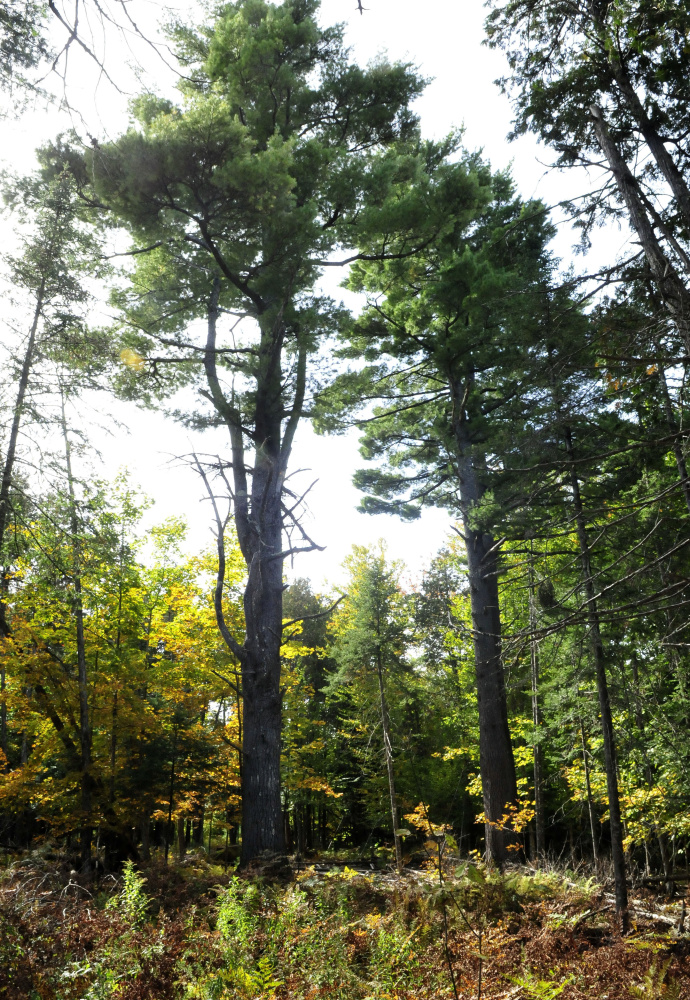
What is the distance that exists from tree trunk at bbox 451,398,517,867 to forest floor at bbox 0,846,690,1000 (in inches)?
124

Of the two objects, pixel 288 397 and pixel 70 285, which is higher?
pixel 70 285

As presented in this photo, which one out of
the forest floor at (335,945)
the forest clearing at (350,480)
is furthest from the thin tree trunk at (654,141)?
the forest floor at (335,945)

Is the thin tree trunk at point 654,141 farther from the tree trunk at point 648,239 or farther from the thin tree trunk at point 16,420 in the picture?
the thin tree trunk at point 16,420

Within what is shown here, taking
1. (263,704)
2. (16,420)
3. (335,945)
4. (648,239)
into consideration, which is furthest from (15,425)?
(648,239)

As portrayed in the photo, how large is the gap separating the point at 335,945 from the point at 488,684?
6.60 meters

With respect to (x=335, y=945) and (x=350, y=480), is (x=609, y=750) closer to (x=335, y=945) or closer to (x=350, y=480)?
(x=335, y=945)

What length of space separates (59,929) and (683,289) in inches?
258

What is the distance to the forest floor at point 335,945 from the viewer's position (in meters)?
3.73

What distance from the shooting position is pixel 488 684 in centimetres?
1065

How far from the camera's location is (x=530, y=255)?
1027 centimetres

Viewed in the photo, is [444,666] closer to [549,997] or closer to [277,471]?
[277,471]

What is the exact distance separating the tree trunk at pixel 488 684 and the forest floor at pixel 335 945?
3160mm

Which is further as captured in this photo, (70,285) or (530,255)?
(530,255)

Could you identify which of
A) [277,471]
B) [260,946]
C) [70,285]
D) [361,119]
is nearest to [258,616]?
[277,471]
